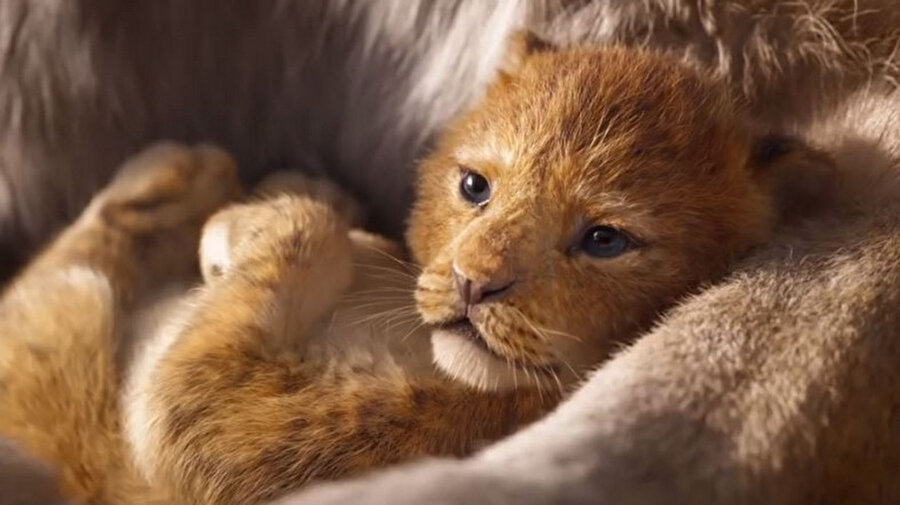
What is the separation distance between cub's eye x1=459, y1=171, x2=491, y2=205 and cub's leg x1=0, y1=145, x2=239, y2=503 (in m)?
0.32

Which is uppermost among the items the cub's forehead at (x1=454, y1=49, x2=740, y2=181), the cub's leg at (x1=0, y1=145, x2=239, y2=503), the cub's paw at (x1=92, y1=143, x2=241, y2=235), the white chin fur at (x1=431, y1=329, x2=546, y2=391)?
the cub's forehead at (x1=454, y1=49, x2=740, y2=181)

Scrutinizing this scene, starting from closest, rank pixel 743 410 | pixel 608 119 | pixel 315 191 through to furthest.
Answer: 1. pixel 743 410
2. pixel 608 119
3. pixel 315 191

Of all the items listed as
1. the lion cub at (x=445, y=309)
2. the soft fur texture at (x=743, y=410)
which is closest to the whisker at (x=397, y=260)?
the lion cub at (x=445, y=309)

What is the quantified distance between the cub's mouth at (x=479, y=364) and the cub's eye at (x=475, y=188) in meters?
0.10

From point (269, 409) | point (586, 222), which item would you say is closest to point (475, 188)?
point (586, 222)

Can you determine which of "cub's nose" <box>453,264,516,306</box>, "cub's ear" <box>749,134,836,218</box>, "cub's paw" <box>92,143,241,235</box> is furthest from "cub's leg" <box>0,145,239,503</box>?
"cub's ear" <box>749,134,836,218</box>

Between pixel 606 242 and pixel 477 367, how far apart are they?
12cm

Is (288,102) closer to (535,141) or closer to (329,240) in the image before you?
(329,240)

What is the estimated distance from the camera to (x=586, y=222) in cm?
70

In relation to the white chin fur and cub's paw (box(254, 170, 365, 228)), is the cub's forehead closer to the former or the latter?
the white chin fur

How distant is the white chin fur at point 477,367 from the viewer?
0.69 m

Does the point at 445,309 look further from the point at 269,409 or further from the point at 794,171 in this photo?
the point at 794,171

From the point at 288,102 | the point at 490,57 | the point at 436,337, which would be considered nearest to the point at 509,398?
the point at 436,337

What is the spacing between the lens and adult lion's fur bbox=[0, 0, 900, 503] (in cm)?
58
